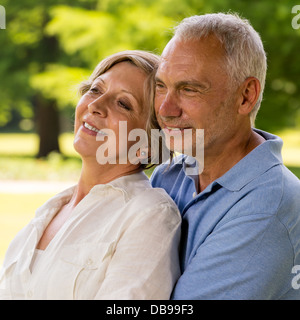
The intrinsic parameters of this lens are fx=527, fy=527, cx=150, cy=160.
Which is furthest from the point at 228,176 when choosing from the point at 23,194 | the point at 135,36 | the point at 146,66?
the point at 135,36

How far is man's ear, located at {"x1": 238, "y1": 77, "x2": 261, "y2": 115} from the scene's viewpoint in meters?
1.87

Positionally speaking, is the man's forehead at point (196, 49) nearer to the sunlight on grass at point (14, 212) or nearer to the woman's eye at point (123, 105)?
the woman's eye at point (123, 105)

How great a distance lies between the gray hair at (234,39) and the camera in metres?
1.82

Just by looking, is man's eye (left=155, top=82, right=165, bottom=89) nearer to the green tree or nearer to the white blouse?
the white blouse

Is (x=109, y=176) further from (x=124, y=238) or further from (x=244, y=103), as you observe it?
(x=244, y=103)

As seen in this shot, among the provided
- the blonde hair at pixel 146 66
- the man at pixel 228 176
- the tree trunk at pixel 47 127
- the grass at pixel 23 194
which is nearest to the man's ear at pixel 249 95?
the man at pixel 228 176

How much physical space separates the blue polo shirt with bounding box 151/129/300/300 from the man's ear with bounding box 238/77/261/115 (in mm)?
194

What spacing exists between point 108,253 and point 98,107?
1.80ft

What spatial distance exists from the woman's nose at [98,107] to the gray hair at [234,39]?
14.4 inches

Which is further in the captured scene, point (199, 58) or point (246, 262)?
point (199, 58)

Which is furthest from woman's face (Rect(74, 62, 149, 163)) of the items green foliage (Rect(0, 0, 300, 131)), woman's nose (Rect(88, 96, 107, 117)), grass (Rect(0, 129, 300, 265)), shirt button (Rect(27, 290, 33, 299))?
green foliage (Rect(0, 0, 300, 131))

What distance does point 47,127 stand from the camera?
13484mm

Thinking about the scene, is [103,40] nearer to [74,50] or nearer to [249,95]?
[74,50]
